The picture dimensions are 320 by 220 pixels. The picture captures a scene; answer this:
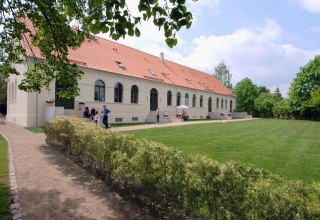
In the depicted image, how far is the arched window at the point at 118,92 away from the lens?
29.6 meters

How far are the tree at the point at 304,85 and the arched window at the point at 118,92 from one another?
42.4 metres

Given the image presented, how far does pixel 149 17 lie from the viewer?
13.0 feet

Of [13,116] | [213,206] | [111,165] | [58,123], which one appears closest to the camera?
[213,206]

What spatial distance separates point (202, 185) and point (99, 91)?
2464 centimetres

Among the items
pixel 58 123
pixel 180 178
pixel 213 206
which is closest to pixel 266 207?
pixel 213 206

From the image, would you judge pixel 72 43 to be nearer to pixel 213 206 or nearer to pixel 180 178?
pixel 180 178

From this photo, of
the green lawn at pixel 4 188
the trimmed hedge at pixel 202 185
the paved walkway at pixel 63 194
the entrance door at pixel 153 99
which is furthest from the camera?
the entrance door at pixel 153 99

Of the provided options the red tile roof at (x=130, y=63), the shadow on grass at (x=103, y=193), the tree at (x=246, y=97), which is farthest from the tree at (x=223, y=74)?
the shadow on grass at (x=103, y=193)

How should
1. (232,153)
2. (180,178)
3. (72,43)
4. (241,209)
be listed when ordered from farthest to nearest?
(232,153)
(72,43)
(180,178)
(241,209)

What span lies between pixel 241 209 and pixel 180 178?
1.26 meters

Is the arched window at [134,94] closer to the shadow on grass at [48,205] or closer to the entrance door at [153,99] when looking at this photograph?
the entrance door at [153,99]

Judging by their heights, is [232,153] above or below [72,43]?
below

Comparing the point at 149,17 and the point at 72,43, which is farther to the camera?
the point at 72,43

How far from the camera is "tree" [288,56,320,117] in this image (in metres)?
57.2
